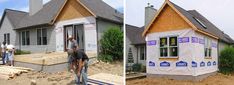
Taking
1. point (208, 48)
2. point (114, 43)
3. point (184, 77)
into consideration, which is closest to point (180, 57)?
point (184, 77)

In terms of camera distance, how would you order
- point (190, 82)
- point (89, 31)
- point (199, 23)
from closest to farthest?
point (190, 82), point (199, 23), point (89, 31)

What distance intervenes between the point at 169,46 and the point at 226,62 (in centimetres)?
95

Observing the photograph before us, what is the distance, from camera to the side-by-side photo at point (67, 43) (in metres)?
5.96

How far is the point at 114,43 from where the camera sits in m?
6.18

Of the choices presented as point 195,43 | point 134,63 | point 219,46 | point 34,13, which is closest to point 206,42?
point 195,43

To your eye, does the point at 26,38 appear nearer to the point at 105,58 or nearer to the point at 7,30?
the point at 7,30

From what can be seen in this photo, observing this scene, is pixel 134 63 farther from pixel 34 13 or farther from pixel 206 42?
pixel 34 13

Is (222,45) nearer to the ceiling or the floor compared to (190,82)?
nearer to the ceiling

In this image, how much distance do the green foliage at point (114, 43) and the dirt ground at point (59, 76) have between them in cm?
19

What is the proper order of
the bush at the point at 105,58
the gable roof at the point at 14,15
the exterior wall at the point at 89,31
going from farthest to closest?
the gable roof at the point at 14,15, the exterior wall at the point at 89,31, the bush at the point at 105,58

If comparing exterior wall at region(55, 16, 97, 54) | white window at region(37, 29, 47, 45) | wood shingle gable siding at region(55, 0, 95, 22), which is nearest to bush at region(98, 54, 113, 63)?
exterior wall at region(55, 16, 97, 54)

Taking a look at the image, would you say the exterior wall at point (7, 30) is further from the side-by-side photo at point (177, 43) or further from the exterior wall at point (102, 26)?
the side-by-side photo at point (177, 43)

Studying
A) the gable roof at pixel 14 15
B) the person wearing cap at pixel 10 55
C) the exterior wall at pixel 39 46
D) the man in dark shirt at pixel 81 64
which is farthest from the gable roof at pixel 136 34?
the gable roof at pixel 14 15

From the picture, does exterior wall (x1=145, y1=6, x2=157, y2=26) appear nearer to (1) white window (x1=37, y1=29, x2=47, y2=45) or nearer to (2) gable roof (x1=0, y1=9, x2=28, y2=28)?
(1) white window (x1=37, y1=29, x2=47, y2=45)
